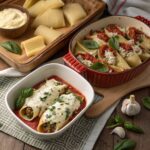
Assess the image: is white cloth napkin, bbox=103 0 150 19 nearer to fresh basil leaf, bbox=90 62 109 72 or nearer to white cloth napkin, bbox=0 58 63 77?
fresh basil leaf, bbox=90 62 109 72

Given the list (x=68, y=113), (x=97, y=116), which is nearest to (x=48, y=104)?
(x=68, y=113)

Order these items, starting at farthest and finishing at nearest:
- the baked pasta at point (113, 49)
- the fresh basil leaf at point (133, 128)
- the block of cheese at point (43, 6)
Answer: the block of cheese at point (43, 6) < the baked pasta at point (113, 49) < the fresh basil leaf at point (133, 128)


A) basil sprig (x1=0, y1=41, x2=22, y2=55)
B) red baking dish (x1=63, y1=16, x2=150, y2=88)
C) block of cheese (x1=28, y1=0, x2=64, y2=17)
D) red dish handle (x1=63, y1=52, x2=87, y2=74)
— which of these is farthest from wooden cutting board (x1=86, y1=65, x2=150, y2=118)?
block of cheese (x1=28, y1=0, x2=64, y2=17)

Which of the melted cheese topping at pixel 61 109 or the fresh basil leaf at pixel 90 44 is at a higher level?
the fresh basil leaf at pixel 90 44

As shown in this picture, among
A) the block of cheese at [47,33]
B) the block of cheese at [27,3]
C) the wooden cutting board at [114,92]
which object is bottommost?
the wooden cutting board at [114,92]

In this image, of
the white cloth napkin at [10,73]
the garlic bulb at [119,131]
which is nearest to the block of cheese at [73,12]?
the white cloth napkin at [10,73]

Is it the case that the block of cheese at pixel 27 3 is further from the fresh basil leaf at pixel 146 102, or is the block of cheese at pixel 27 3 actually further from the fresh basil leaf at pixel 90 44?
the fresh basil leaf at pixel 146 102

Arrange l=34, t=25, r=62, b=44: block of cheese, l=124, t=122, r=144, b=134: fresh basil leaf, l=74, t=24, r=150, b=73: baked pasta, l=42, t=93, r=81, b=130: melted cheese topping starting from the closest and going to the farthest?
l=42, t=93, r=81, b=130: melted cheese topping → l=124, t=122, r=144, b=134: fresh basil leaf → l=74, t=24, r=150, b=73: baked pasta → l=34, t=25, r=62, b=44: block of cheese
